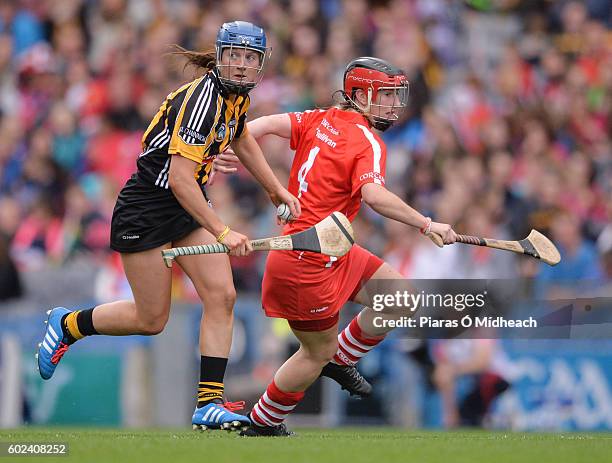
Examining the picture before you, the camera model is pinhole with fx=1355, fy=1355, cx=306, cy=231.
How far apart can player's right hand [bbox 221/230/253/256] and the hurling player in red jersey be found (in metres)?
0.51

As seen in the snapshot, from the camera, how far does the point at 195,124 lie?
24.1ft

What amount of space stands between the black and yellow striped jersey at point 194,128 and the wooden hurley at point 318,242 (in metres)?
0.52

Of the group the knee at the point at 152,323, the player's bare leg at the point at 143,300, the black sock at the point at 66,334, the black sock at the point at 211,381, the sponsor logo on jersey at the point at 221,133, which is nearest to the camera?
the sponsor logo on jersey at the point at 221,133

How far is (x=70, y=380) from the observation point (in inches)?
445

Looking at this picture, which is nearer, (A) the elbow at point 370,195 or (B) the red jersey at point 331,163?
(A) the elbow at point 370,195

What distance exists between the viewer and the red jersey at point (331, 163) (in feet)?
25.0

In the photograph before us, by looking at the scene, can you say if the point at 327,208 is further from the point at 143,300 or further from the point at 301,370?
the point at 143,300

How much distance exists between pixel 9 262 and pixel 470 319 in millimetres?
4964

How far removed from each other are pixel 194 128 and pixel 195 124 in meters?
0.02

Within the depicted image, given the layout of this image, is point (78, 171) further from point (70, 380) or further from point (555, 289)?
point (555, 289)

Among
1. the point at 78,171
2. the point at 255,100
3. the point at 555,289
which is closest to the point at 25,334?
the point at 78,171

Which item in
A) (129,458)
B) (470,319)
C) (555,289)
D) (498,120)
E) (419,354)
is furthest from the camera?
(498,120)

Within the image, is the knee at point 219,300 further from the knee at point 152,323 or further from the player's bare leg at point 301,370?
the player's bare leg at point 301,370

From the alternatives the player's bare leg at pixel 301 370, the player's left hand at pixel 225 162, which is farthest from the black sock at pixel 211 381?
the player's left hand at pixel 225 162
